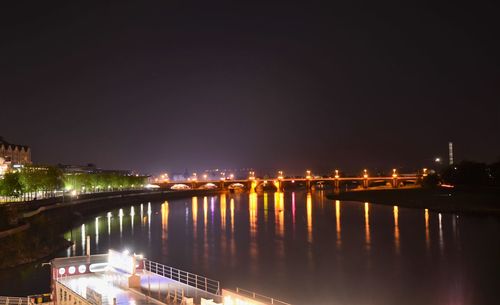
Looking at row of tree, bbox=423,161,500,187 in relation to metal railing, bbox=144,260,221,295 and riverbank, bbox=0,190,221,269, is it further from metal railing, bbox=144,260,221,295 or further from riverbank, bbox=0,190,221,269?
metal railing, bbox=144,260,221,295

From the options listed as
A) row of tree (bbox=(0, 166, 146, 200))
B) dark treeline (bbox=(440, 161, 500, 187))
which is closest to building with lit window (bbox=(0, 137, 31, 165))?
row of tree (bbox=(0, 166, 146, 200))

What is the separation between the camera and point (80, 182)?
103875 mm

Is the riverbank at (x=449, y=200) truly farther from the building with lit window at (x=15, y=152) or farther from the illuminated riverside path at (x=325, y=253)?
the building with lit window at (x=15, y=152)

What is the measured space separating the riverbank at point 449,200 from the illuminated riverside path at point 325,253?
637 centimetres

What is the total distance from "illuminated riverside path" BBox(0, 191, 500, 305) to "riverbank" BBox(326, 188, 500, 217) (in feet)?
20.9

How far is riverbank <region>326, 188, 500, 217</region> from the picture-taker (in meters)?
72.8

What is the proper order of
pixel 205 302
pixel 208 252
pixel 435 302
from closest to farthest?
pixel 205 302
pixel 435 302
pixel 208 252

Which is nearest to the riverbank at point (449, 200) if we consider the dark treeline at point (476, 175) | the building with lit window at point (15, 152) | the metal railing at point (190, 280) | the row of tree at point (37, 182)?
the dark treeline at point (476, 175)

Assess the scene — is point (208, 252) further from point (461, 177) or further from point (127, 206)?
point (461, 177)

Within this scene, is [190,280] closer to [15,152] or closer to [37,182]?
[37,182]

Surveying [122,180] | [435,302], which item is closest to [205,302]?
[435,302]

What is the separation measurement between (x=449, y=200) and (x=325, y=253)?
167 feet

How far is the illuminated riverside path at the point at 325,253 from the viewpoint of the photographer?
27828 millimetres

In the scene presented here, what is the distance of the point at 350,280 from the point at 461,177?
74.1 m
